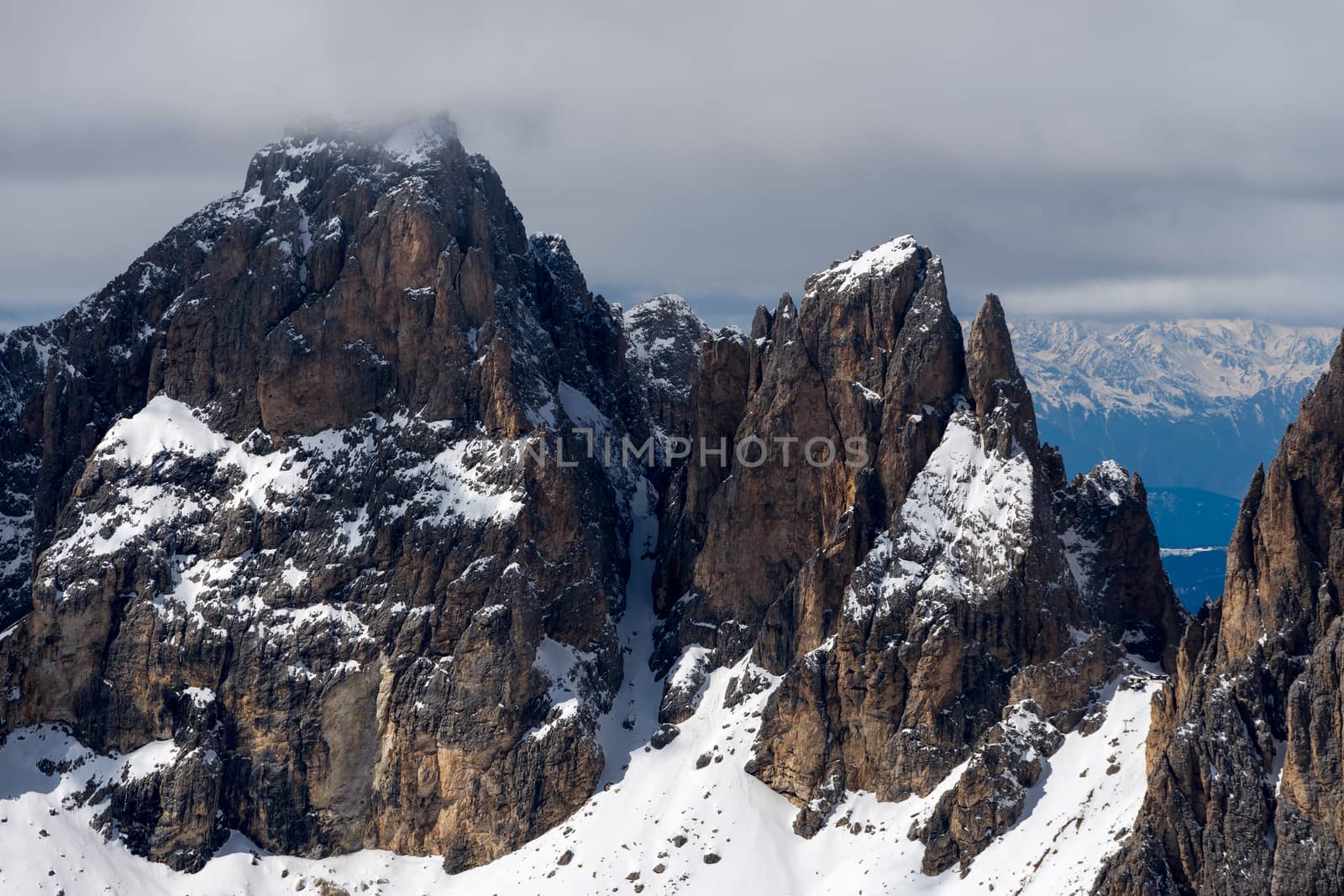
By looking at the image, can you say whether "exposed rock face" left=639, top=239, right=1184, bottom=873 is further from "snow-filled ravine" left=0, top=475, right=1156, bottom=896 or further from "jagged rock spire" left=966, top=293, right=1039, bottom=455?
"snow-filled ravine" left=0, top=475, right=1156, bottom=896

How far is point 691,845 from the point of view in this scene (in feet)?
607

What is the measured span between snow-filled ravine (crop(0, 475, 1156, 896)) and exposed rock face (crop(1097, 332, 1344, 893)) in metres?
14.1

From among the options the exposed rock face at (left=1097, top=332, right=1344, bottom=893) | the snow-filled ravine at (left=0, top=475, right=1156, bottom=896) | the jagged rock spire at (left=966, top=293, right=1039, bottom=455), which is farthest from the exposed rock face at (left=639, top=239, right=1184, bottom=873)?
the exposed rock face at (left=1097, top=332, right=1344, bottom=893)

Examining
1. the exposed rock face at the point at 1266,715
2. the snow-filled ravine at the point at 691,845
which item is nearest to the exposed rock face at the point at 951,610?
the snow-filled ravine at the point at 691,845

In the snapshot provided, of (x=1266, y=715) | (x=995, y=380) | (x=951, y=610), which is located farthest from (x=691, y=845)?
(x=1266, y=715)

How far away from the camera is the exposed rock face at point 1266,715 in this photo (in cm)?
13138

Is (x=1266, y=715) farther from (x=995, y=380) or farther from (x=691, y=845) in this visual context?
(x=691, y=845)

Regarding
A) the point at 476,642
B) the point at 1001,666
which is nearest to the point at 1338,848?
the point at 1001,666

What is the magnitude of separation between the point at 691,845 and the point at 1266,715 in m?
76.8

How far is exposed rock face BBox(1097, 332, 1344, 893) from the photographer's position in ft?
431

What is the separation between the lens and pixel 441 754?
7751 inches

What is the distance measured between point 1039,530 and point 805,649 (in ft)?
116

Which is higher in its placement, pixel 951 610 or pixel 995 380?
pixel 995 380

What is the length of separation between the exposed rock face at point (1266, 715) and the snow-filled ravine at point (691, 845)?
1406 cm
